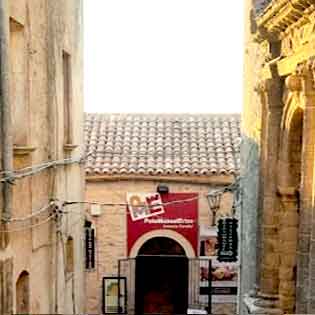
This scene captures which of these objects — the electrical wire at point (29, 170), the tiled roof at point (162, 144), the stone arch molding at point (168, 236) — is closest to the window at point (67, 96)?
the electrical wire at point (29, 170)

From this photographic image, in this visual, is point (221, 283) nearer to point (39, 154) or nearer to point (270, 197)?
point (270, 197)

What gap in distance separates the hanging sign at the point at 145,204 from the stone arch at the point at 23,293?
25.4 feet

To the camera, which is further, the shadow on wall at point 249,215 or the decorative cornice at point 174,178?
the decorative cornice at point 174,178

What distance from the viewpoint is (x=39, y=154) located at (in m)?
9.83

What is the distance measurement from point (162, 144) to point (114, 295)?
411 centimetres

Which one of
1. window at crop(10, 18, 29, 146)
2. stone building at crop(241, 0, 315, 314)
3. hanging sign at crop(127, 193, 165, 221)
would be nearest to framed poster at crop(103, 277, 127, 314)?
hanging sign at crop(127, 193, 165, 221)

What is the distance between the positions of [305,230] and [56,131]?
16.0 ft

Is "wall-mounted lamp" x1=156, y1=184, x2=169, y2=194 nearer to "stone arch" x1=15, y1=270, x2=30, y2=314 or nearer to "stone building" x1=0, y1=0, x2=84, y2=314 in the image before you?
"stone building" x1=0, y1=0, x2=84, y2=314

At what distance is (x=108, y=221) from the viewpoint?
17203 millimetres

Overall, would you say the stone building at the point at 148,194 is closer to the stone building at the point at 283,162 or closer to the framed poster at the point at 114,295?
the framed poster at the point at 114,295

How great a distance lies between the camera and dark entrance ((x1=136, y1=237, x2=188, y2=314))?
19.0 m

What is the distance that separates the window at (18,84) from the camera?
8875 millimetres

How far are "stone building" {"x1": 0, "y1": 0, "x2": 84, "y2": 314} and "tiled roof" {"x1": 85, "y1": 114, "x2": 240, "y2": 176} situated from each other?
418cm

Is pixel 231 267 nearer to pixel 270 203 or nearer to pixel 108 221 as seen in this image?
pixel 108 221
